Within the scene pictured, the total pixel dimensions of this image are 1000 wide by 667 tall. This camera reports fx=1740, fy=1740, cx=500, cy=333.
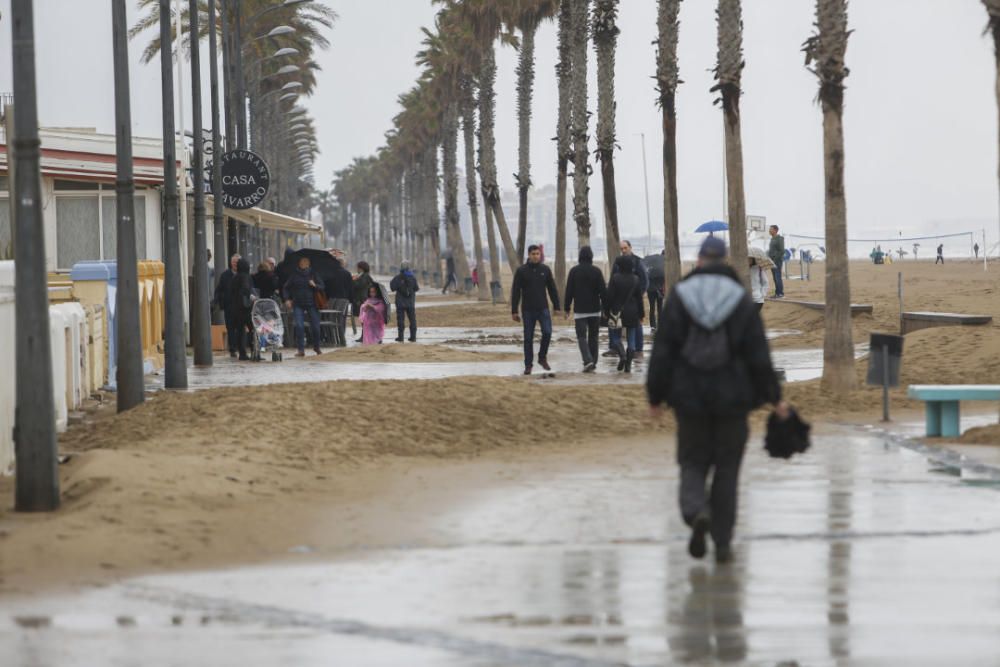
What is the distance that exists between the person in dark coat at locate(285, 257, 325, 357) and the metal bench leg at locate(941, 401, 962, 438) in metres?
17.5

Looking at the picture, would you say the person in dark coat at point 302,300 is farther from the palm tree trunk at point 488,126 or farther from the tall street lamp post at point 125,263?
the palm tree trunk at point 488,126

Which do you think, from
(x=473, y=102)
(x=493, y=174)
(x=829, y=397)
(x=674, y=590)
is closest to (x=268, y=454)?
(x=674, y=590)

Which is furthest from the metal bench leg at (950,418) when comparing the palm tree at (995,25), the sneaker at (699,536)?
the sneaker at (699,536)

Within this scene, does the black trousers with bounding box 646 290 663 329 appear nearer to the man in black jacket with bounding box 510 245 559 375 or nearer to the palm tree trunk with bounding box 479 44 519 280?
the man in black jacket with bounding box 510 245 559 375

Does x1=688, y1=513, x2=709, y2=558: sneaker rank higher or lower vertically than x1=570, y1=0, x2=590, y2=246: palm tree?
lower

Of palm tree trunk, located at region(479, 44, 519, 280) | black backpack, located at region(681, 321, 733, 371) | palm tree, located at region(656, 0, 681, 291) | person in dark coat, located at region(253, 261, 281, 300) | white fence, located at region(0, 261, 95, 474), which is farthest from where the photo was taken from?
palm tree trunk, located at region(479, 44, 519, 280)

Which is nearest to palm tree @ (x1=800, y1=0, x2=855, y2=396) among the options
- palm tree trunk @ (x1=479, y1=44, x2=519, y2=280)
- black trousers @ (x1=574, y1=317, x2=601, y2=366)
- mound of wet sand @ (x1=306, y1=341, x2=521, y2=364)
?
black trousers @ (x1=574, y1=317, x2=601, y2=366)

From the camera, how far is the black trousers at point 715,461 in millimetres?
8664

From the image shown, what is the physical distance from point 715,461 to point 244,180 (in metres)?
29.0

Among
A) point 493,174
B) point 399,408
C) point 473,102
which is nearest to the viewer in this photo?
point 399,408

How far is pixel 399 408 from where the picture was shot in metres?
16.2

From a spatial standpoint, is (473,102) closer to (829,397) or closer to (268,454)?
(829,397)

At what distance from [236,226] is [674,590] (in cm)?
4489

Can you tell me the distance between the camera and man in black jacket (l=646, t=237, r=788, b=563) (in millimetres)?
8562
